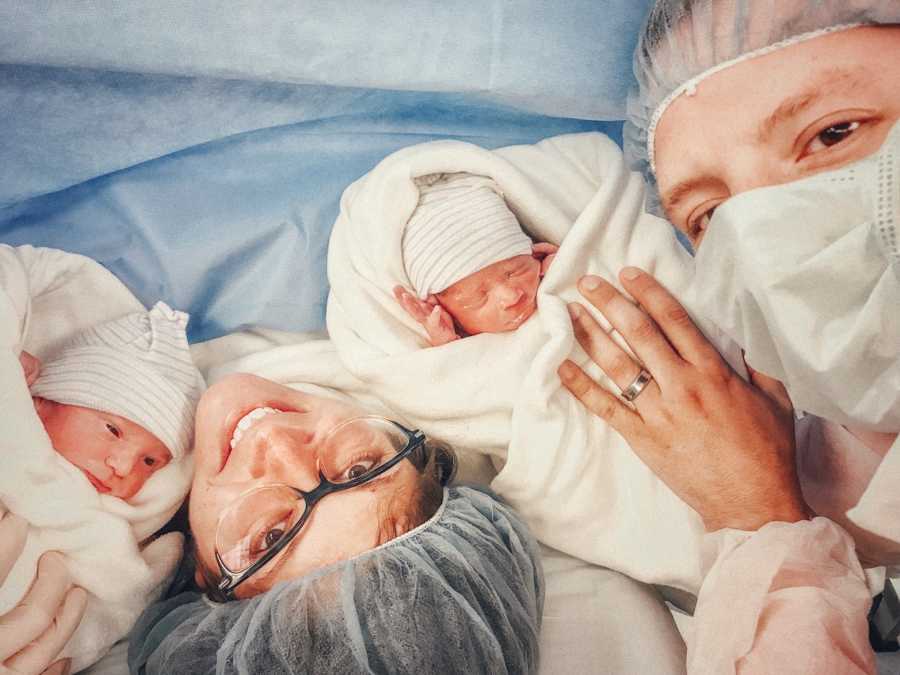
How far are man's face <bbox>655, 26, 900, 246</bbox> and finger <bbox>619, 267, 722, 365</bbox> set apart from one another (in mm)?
125

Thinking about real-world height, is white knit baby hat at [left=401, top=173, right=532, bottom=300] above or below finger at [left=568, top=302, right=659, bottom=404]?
above

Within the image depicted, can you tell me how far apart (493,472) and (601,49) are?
0.55 metres

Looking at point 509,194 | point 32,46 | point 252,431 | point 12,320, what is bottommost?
point 252,431

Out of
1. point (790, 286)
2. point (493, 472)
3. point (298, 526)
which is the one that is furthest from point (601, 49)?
point (298, 526)

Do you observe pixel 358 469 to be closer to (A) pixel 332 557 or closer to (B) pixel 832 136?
(A) pixel 332 557

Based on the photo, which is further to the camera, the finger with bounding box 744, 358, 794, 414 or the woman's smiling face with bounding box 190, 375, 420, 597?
the finger with bounding box 744, 358, 794, 414

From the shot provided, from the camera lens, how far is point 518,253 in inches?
33.1

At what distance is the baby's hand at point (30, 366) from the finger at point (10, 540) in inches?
5.4

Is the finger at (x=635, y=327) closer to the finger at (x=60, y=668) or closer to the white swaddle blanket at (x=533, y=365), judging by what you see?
the white swaddle blanket at (x=533, y=365)

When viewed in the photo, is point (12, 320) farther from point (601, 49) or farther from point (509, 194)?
point (601, 49)

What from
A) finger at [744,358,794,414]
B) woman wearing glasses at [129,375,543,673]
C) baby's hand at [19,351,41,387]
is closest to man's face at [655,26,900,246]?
finger at [744,358,794,414]

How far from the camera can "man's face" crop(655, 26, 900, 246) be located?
69 centimetres

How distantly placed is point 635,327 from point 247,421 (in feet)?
1.52

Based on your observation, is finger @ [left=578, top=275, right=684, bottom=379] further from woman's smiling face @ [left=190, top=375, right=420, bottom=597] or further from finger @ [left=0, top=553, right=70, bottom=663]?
finger @ [left=0, top=553, right=70, bottom=663]
